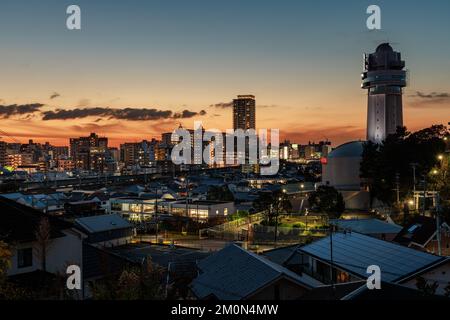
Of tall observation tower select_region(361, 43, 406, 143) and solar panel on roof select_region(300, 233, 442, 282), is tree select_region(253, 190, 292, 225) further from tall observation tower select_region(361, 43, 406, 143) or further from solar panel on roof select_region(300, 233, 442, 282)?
tall observation tower select_region(361, 43, 406, 143)

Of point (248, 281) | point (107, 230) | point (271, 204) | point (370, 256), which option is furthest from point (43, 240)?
point (271, 204)

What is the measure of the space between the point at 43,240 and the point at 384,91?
51969 mm

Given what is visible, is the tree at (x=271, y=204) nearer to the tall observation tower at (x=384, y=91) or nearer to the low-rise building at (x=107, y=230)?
the low-rise building at (x=107, y=230)

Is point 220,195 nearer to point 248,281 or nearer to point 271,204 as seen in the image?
point 271,204

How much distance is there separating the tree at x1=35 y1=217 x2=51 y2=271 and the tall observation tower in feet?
163

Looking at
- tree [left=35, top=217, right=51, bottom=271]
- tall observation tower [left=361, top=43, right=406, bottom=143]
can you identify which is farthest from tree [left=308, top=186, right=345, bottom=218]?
tree [left=35, top=217, right=51, bottom=271]

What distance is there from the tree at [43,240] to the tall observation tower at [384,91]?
163 feet

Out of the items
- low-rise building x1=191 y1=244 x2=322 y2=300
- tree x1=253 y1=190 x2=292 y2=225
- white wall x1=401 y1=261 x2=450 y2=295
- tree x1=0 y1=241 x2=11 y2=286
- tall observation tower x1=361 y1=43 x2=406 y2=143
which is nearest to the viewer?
tree x1=0 y1=241 x2=11 y2=286

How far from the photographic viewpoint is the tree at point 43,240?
937 centimetres

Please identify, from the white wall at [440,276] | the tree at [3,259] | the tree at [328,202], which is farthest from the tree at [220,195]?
the tree at [3,259]

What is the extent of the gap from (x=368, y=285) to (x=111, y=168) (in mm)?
163482

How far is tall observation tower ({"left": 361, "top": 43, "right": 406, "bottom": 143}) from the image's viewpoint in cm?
5422

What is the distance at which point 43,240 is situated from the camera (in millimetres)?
9453
